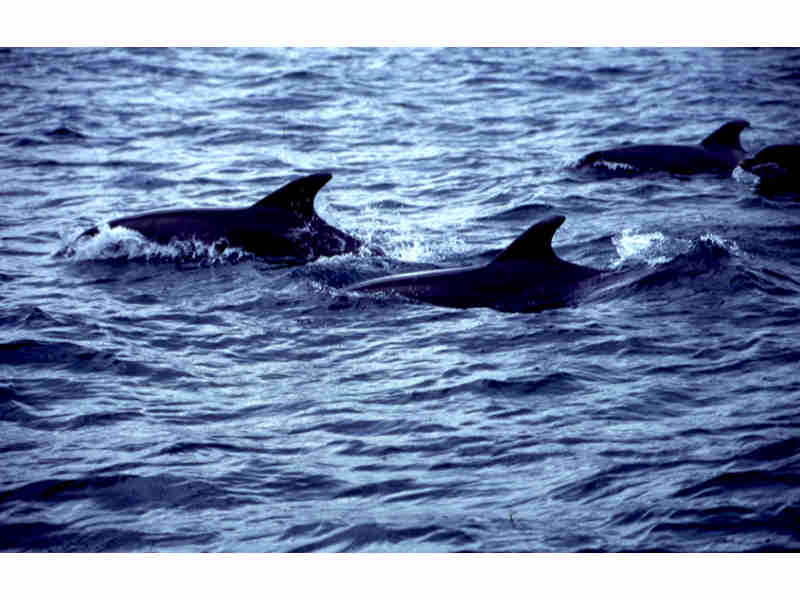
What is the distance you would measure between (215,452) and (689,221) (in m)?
8.66

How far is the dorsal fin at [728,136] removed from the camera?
1922 centimetres

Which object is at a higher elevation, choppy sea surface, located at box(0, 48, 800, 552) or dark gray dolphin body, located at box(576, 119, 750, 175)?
dark gray dolphin body, located at box(576, 119, 750, 175)

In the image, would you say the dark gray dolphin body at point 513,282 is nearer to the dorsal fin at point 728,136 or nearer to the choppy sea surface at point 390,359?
the choppy sea surface at point 390,359

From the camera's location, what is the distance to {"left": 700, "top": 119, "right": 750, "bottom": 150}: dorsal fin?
19.2 meters

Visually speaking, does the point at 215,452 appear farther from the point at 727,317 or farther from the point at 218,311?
the point at 727,317

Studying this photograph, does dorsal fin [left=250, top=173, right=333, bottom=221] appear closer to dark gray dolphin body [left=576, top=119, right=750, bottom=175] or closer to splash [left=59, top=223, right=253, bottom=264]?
splash [left=59, top=223, right=253, bottom=264]

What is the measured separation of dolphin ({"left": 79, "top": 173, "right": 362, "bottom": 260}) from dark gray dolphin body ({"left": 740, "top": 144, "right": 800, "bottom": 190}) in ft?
22.6

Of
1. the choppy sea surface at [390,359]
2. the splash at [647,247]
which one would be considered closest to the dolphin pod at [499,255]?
the choppy sea surface at [390,359]

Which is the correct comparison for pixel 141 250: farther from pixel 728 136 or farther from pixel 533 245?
pixel 728 136

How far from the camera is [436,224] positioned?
53.6 feet

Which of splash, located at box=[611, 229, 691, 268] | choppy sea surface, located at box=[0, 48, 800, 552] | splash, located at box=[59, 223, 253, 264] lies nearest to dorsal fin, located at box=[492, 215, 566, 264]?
choppy sea surface, located at box=[0, 48, 800, 552]

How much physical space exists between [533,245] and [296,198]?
339 cm
